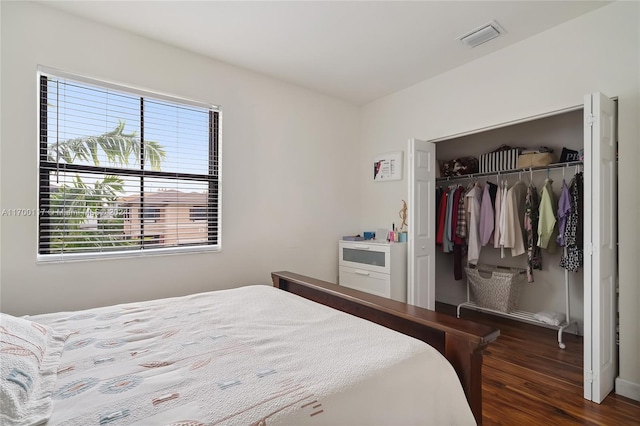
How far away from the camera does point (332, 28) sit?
97.8 inches

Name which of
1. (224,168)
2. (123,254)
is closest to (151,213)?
(123,254)

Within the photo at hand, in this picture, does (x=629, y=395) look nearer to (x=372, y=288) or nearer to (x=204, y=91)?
(x=372, y=288)

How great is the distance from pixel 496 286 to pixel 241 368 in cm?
317

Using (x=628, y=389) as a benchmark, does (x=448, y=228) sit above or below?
above

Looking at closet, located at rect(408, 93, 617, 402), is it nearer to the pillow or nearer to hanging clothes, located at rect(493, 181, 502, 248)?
hanging clothes, located at rect(493, 181, 502, 248)

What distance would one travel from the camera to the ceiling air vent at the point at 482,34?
2.46m

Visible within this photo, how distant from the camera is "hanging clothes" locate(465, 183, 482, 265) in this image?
11.5ft

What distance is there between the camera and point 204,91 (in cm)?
291

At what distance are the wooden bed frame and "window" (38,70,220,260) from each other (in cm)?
141

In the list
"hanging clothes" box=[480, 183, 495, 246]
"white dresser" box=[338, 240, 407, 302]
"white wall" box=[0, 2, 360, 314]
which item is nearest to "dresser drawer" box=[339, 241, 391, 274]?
"white dresser" box=[338, 240, 407, 302]

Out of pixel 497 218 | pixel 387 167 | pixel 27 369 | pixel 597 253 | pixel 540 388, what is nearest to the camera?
pixel 27 369

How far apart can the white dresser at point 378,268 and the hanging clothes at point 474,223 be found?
78 cm

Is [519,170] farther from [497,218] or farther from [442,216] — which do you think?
[442,216]

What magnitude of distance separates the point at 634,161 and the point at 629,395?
1482mm
